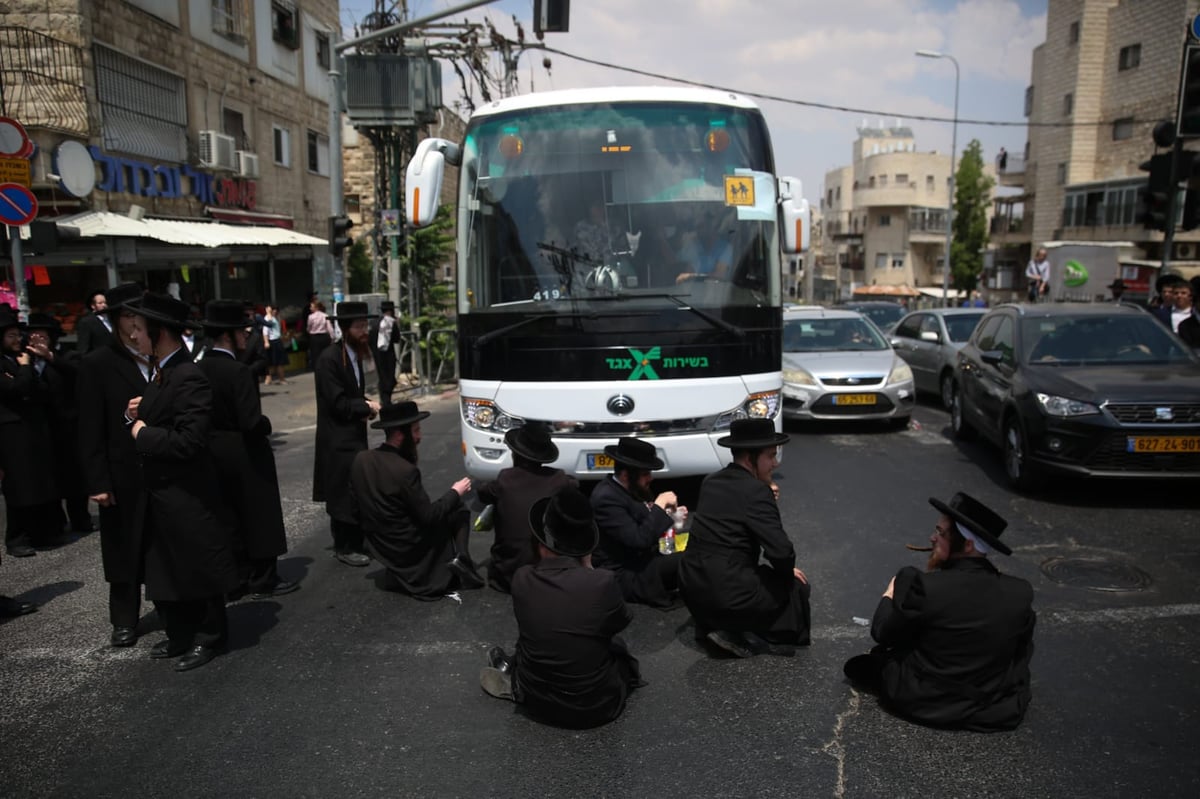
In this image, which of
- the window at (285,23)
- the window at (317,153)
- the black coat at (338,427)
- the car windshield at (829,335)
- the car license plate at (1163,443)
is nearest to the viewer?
the black coat at (338,427)

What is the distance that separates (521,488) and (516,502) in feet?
A: 0.30

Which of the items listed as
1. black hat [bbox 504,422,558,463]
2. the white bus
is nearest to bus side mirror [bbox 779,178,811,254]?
the white bus

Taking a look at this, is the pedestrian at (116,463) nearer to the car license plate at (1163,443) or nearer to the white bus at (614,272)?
the white bus at (614,272)

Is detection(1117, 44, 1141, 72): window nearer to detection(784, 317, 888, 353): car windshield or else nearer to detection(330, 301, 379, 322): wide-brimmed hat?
detection(784, 317, 888, 353): car windshield

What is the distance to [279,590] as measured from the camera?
5.90m

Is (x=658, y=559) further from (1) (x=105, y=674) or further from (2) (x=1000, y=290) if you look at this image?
(2) (x=1000, y=290)

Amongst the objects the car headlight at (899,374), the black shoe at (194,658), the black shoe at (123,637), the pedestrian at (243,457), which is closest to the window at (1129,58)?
the car headlight at (899,374)

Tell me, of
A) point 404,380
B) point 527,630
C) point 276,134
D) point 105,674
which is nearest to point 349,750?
point 527,630

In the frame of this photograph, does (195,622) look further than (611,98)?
No

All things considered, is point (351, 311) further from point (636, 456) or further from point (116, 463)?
point (636, 456)

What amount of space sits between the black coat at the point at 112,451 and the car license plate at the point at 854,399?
819cm

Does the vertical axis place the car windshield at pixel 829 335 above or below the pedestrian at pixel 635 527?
above

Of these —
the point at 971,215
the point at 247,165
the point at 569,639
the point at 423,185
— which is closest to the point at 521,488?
the point at 569,639

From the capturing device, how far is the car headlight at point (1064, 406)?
7.31 metres
